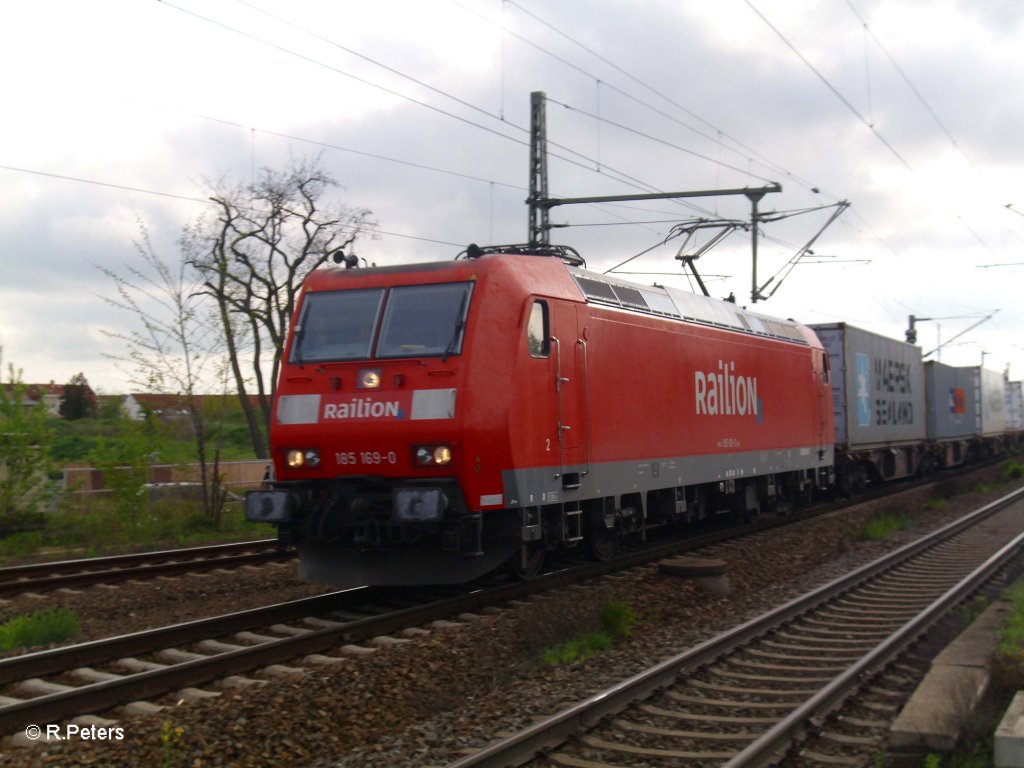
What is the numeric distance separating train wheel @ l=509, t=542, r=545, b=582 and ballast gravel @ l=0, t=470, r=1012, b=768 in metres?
0.52

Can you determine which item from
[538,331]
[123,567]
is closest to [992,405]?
[538,331]

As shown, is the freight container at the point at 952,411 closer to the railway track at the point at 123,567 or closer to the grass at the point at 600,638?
the railway track at the point at 123,567

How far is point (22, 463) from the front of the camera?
17453 millimetres

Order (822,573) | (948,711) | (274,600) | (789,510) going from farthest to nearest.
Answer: (789,510) → (822,573) → (274,600) → (948,711)

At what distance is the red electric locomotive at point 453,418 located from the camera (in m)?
9.78

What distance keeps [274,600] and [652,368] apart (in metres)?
5.58

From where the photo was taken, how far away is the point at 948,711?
6.40m

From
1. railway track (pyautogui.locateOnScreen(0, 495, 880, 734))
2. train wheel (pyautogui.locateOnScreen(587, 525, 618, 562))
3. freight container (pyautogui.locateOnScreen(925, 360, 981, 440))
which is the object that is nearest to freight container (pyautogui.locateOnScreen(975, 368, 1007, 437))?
freight container (pyautogui.locateOnScreen(925, 360, 981, 440))

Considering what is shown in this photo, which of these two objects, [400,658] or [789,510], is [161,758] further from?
[789,510]

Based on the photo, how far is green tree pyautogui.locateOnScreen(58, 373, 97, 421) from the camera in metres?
54.8

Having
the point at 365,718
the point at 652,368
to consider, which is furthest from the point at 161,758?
the point at 652,368

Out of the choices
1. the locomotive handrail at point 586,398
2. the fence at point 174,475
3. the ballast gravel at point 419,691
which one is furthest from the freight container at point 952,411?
the locomotive handrail at point 586,398

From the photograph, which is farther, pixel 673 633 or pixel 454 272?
pixel 454 272

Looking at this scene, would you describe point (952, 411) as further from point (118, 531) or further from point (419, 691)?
point (419, 691)
